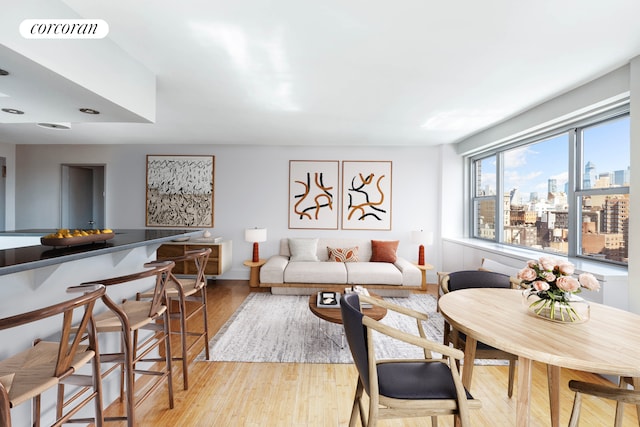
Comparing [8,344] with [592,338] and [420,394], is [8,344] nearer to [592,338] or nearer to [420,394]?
[420,394]

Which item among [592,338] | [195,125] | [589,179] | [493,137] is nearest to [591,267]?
[589,179]

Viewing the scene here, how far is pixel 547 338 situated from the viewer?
51.6 inches

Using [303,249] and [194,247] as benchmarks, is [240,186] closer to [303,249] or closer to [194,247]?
[194,247]

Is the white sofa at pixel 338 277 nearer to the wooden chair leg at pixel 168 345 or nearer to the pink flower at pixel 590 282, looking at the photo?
the wooden chair leg at pixel 168 345

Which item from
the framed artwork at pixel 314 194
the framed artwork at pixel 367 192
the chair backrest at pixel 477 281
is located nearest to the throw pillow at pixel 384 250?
the framed artwork at pixel 367 192

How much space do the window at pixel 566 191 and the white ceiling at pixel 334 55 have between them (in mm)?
629

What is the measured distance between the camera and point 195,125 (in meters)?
4.12

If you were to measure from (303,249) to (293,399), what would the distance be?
3.08 metres

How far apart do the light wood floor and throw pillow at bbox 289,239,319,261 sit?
2543mm

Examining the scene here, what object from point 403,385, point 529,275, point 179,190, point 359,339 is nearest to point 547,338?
point 529,275

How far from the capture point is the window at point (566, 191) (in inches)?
107

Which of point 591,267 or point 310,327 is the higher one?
point 591,267

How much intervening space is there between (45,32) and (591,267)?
13.8 feet

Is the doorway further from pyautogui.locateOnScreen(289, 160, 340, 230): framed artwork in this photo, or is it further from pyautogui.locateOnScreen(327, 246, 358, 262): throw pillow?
pyautogui.locateOnScreen(327, 246, 358, 262): throw pillow
